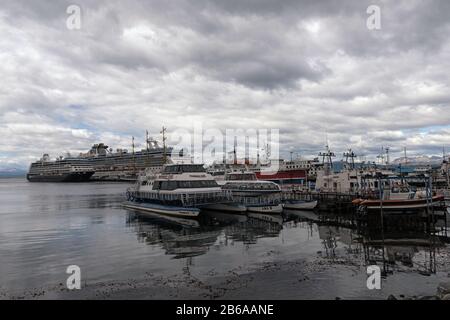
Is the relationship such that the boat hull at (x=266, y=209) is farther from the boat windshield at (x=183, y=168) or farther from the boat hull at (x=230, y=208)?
the boat windshield at (x=183, y=168)

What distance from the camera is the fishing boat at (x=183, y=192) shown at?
41594 millimetres

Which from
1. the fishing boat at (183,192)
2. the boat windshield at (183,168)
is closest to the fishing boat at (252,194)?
the fishing boat at (183,192)

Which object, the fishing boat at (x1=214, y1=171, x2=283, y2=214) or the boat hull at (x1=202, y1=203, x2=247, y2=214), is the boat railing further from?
the fishing boat at (x1=214, y1=171, x2=283, y2=214)

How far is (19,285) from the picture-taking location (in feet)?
58.7

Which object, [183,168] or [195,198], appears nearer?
[195,198]

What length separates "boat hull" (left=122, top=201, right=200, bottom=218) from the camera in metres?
39.7

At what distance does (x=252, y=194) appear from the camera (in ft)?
182

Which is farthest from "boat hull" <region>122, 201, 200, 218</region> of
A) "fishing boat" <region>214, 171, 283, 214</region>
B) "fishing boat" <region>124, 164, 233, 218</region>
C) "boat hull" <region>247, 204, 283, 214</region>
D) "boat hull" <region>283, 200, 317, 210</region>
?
"boat hull" <region>283, 200, 317, 210</region>

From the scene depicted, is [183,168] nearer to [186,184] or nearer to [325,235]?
[186,184]

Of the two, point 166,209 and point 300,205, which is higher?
point 166,209

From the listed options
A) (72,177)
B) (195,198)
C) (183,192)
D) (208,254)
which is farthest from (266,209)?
(72,177)

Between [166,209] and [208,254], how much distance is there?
20.1 metres

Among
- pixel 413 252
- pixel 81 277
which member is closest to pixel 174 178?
pixel 81 277

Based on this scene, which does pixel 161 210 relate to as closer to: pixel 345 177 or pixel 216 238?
pixel 216 238
